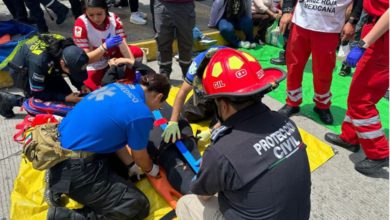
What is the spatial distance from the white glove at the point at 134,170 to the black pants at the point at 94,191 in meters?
0.24

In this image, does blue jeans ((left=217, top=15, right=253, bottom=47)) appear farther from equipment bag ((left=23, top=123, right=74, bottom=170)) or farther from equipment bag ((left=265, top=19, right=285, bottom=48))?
equipment bag ((left=23, top=123, right=74, bottom=170))

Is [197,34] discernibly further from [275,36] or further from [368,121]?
[368,121]

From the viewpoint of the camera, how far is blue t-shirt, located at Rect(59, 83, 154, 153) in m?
2.05

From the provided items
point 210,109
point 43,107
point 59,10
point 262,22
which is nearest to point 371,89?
point 210,109

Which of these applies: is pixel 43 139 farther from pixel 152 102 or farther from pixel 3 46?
pixel 3 46

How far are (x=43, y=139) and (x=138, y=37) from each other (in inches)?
139

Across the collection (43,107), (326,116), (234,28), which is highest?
(43,107)

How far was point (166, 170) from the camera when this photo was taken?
8.56 feet

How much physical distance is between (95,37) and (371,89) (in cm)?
275

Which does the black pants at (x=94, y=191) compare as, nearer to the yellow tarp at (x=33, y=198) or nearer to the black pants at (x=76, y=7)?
the yellow tarp at (x=33, y=198)

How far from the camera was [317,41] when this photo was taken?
10.3ft

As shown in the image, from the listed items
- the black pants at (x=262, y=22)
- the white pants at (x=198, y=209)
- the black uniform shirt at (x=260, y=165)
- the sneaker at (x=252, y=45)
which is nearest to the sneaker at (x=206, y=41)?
the sneaker at (x=252, y=45)

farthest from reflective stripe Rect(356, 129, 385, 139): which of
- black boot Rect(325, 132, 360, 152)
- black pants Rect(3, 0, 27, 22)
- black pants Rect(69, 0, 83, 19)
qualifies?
black pants Rect(3, 0, 27, 22)

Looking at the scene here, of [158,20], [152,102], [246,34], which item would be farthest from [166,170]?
[246,34]
